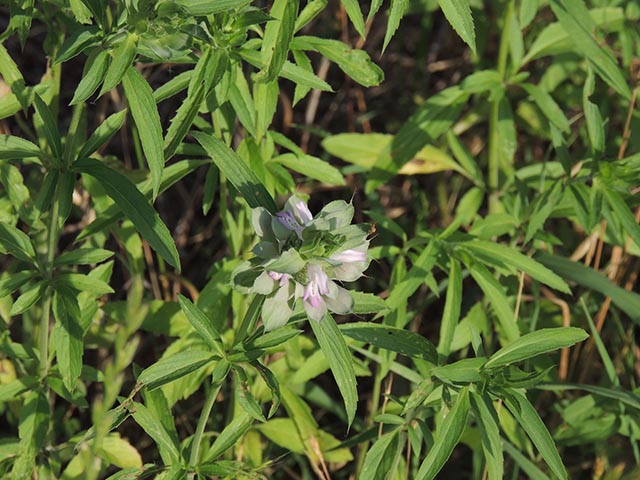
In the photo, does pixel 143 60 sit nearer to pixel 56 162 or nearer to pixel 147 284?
pixel 56 162

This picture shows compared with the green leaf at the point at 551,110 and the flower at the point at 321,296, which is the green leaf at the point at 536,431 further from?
the green leaf at the point at 551,110

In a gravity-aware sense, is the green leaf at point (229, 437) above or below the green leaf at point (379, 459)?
above

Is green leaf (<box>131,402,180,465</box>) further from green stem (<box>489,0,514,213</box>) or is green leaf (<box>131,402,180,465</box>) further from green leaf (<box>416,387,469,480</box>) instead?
green stem (<box>489,0,514,213</box>)

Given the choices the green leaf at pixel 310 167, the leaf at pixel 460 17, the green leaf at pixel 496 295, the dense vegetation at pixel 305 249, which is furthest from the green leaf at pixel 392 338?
the leaf at pixel 460 17

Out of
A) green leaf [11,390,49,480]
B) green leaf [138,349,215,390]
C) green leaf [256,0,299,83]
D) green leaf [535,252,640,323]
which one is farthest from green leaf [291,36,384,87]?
green leaf [11,390,49,480]

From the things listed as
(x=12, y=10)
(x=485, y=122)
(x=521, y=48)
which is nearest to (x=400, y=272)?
(x=521, y=48)

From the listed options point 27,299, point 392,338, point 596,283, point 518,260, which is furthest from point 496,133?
Answer: point 27,299

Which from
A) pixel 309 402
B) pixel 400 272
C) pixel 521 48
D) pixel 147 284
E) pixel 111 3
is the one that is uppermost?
pixel 111 3

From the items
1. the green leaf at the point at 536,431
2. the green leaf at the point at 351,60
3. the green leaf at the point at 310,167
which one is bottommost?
the green leaf at the point at 536,431
